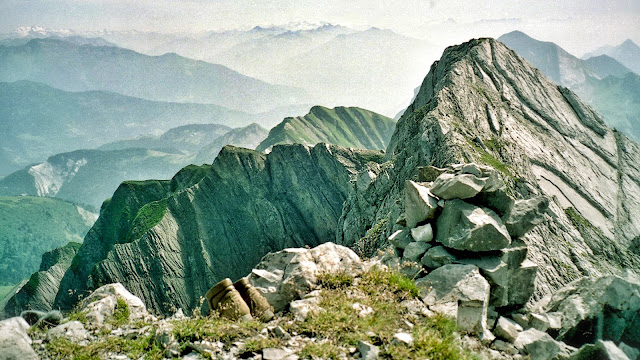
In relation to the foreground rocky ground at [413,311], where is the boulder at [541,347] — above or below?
below

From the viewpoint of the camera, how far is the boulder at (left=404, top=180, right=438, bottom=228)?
11.9 m

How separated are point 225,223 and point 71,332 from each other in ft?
277

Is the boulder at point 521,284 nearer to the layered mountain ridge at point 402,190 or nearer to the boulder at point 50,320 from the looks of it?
the layered mountain ridge at point 402,190

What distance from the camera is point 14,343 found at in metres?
7.98

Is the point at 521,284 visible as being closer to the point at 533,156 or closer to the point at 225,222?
the point at 533,156

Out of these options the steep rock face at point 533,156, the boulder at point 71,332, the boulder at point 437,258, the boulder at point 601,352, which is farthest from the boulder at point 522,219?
the boulder at point 71,332

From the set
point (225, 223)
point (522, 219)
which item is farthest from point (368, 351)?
point (225, 223)

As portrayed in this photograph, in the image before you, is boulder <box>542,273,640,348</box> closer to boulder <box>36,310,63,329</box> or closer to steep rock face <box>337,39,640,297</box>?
steep rock face <box>337,39,640,297</box>

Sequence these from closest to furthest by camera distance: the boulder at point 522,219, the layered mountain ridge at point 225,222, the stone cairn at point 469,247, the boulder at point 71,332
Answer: the boulder at point 71,332
the stone cairn at point 469,247
the boulder at point 522,219
the layered mountain ridge at point 225,222

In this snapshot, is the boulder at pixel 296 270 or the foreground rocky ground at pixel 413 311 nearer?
the foreground rocky ground at pixel 413 311

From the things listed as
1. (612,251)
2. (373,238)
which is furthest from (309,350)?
(612,251)

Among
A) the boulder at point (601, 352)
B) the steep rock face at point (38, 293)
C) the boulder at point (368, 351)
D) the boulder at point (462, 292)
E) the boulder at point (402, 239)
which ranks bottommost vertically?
the steep rock face at point (38, 293)

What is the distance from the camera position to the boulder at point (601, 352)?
760 cm

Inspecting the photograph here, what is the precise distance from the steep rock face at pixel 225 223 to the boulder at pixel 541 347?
77.8 meters
